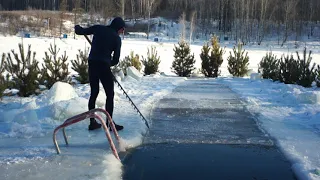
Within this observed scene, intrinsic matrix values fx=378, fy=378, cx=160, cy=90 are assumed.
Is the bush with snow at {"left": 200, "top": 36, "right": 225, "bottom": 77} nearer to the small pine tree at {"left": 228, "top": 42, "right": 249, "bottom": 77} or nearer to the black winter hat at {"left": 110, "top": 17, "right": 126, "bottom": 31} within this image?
the small pine tree at {"left": 228, "top": 42, "right": 249, "bottom": 77}

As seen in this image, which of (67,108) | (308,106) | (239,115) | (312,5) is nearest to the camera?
(67,108)

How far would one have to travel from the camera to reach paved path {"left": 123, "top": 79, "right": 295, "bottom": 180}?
14.1 feet

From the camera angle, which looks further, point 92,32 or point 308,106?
point 308,106

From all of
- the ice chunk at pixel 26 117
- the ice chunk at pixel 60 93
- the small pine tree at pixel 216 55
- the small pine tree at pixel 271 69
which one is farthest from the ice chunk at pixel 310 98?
the small pine tree at pixel 216 55

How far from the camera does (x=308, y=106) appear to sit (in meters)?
8.23

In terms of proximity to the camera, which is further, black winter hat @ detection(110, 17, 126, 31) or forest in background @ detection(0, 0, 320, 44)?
forest in background @ detection(0, 0, 320, 44)

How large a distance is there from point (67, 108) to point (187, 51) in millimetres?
15051

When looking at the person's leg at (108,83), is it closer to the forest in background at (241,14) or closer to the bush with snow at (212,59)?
the bush with snow at (212,59)

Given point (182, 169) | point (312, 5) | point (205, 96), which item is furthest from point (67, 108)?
point (312, 5)

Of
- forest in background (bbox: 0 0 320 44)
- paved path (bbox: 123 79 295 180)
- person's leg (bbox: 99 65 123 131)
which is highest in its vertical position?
forest in background (bbox: 0 0 320 44)

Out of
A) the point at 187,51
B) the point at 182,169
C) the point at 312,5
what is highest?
the point at 312,5

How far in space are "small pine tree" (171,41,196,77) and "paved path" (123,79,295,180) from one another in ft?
43.6

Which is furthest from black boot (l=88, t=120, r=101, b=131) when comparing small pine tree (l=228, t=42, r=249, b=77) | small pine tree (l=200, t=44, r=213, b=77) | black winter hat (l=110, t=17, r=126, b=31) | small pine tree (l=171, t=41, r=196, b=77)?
small pine tree (l=228, t=42, r=249, b=77)

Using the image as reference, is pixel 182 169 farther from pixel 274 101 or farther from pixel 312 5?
pixel 312 5
